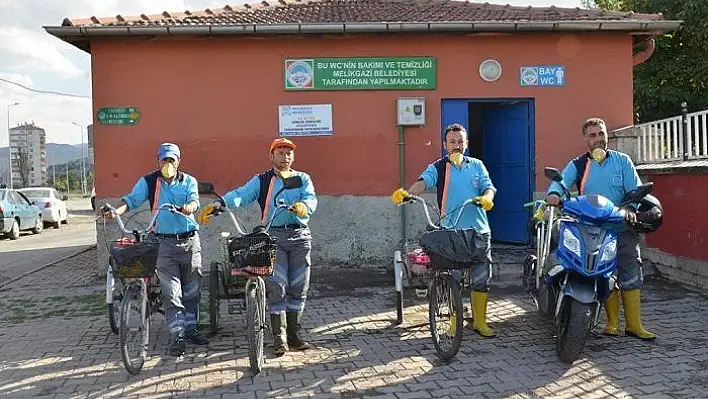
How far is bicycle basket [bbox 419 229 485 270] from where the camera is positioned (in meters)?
4.98

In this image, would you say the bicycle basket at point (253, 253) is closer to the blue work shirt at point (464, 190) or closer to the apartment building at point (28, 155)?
the blue work shirt at point (464, 190)

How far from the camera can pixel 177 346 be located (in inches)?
210

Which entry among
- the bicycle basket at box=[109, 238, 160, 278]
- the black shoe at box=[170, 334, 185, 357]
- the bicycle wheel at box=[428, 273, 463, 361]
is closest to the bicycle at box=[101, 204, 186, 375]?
the bicycle basket at box=[109, 238, 160, 278]

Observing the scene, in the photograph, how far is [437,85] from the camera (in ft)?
29.3

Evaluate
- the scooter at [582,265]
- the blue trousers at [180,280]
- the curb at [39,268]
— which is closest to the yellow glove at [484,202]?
the scooter at [582,265]

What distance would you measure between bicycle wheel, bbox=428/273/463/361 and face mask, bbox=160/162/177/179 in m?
2.47

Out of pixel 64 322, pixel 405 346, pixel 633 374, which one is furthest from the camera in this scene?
pixel 64 322

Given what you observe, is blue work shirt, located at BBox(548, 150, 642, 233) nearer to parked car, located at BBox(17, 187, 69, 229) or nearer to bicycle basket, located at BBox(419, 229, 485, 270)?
bicycle basket, located at BBox(419, 229, 485, 270)

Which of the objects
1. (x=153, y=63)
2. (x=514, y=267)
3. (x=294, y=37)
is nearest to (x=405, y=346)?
(x=514, y=267)

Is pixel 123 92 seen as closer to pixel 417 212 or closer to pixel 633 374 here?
pixel 417 212

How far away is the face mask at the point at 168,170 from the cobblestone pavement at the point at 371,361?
1.54 metres

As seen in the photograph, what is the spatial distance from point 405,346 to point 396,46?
4.77m

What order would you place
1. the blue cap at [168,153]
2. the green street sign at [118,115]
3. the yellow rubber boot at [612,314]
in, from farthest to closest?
the green street sign at [118,115] → the yellow rubber boot at [612,314] → the blue cap at [168,153]

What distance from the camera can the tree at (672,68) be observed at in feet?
51.2
